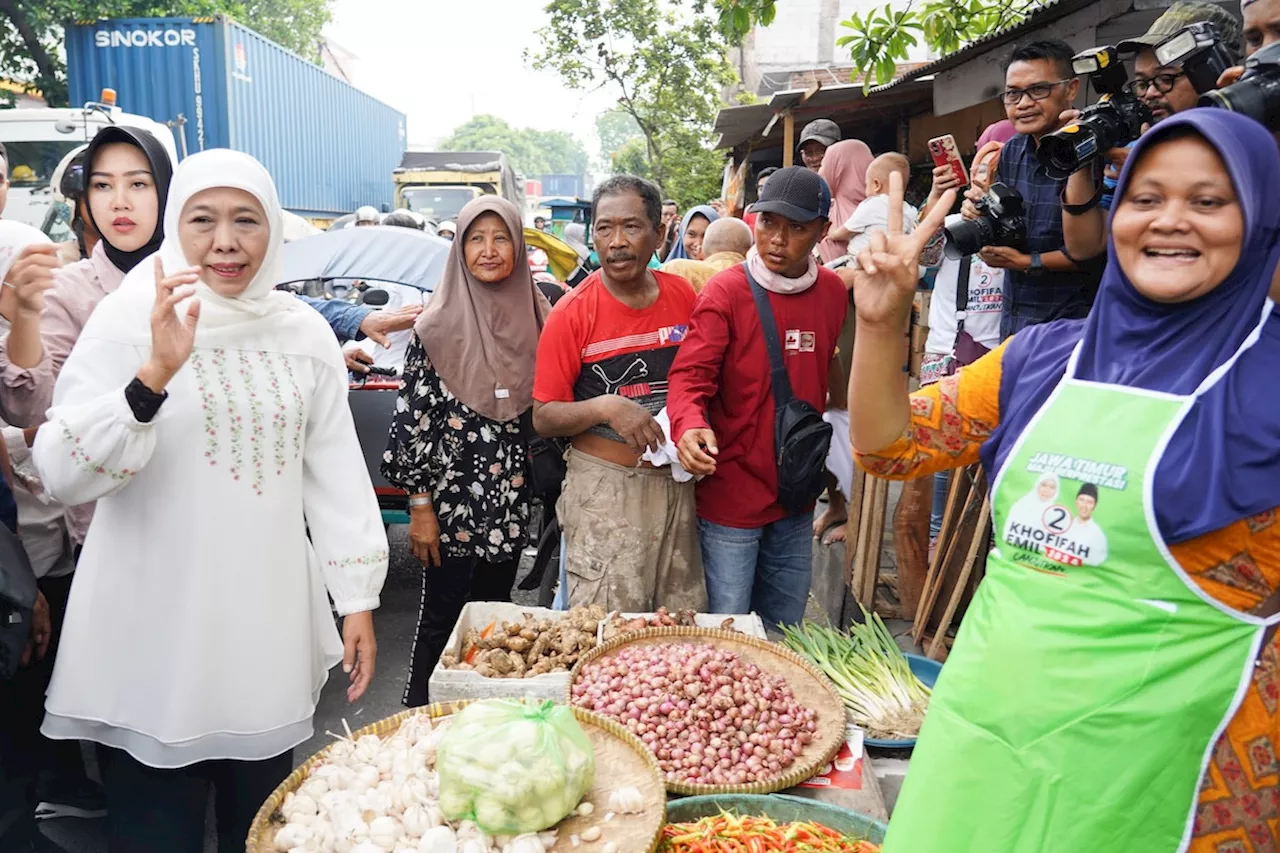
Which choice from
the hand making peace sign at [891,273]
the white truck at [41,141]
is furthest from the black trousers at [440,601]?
the white truck at [41,141]

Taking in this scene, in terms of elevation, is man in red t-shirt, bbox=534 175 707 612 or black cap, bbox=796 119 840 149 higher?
black cap, bbox=796 119 840 149

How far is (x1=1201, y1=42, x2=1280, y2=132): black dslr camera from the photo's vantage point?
1726mm

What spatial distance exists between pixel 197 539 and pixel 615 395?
1341 millimetres

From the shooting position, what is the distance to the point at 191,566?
1.89 metres

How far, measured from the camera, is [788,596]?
3.18 metres

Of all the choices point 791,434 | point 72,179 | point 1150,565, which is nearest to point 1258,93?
point 1150,565

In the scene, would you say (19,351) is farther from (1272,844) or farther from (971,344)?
(971,344)

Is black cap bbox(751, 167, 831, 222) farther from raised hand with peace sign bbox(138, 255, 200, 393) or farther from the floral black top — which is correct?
raised hand with peace sign bbox(138, 255, 200, 393)

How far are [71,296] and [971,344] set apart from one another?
121 inches

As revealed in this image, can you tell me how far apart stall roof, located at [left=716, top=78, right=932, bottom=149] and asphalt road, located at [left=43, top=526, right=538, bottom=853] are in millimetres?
5040

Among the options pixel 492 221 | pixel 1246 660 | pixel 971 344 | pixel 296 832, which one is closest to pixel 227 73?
pixel 492 221

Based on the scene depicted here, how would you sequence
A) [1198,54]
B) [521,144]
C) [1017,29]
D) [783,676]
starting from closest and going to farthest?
[1198,54] → [783,676] → [1017,29] → [521,144]

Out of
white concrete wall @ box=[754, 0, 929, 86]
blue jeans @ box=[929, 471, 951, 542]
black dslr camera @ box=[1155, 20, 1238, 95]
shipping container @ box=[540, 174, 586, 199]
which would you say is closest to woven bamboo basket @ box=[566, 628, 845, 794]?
blue jeans @ box=[929, 471, 951, 542]

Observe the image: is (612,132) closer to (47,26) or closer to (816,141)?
(47,26)
